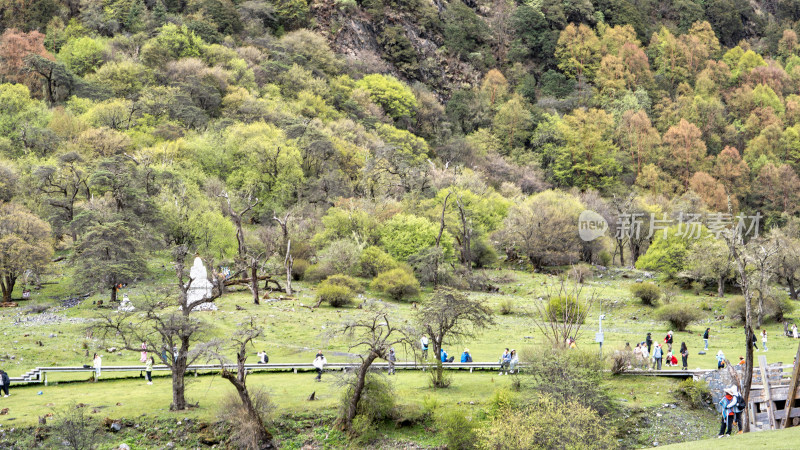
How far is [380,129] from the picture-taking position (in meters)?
107

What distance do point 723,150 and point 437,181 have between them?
6224cm

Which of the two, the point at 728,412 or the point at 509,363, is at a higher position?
the point at 509,363

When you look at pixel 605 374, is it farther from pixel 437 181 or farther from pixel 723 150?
pixel 723 150

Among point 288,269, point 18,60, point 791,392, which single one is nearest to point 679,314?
point 791,392

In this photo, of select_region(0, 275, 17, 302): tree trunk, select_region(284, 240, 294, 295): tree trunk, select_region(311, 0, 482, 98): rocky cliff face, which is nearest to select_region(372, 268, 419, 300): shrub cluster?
select_region(284, 240, 294, 295): tree trunk

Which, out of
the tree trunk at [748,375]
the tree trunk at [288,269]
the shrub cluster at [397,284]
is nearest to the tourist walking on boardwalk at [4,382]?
the tree trunk at [288,269]

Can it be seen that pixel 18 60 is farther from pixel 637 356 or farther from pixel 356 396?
pixel 637 356

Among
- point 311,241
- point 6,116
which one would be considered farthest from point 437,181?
point 6,116

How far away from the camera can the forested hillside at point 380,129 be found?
61.6 metres

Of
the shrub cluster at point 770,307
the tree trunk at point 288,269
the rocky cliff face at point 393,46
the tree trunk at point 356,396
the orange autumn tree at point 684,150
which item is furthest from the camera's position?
the rocky cliff face at point 393,46

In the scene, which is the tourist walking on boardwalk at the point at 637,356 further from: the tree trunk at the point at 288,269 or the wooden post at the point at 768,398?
the tree trunk at the point at 288,269

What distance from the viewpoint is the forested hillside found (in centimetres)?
6156

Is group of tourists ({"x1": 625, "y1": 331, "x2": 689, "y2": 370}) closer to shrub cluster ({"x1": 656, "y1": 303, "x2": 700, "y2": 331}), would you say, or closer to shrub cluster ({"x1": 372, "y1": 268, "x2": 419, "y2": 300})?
shrub cluster ({"x1": 656, "y1": 303, "x2": 700, "y2": 331})

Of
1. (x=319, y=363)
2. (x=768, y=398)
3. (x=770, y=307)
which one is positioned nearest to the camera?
(x=768, y=398)
